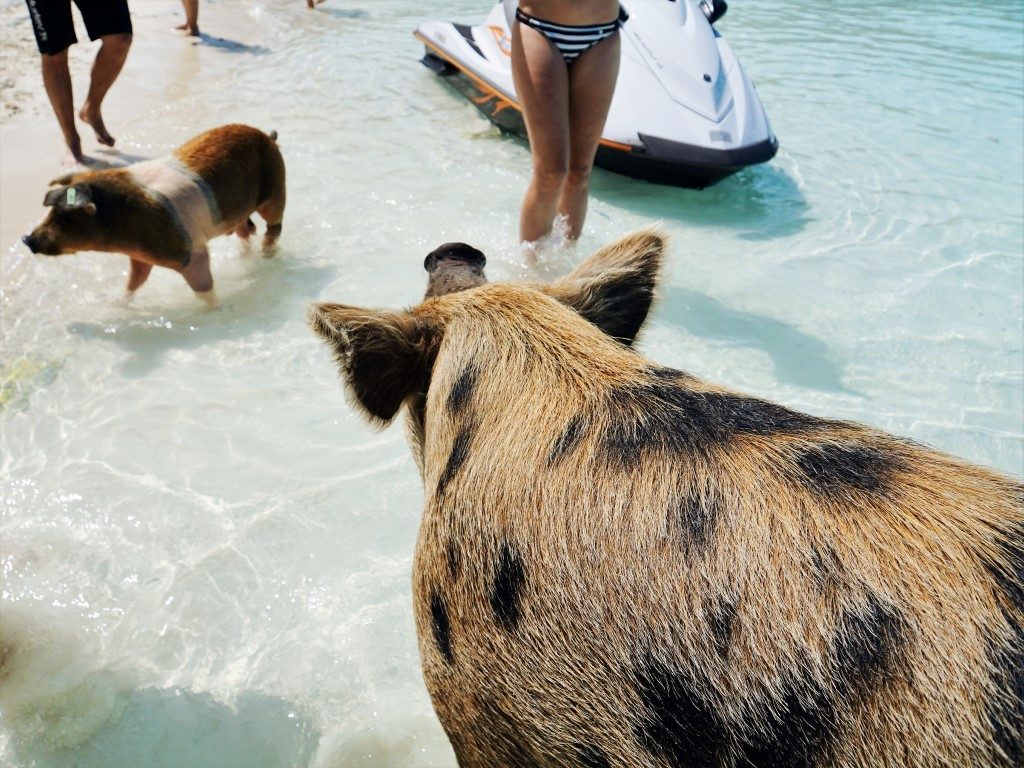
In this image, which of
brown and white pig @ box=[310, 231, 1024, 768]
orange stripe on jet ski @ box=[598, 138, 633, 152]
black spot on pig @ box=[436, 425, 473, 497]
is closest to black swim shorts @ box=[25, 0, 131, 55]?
orange stripe on jet ski @ box=[598, 138, 633, 152]

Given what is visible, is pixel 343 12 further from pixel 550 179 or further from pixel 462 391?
pixel 462 391

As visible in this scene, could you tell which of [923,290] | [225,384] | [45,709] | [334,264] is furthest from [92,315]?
[923,290]

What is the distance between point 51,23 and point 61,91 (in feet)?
1.49

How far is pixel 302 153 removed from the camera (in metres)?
6.53

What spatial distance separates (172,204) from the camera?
4.37m

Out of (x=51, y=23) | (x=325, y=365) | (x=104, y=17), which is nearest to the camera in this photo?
(x=325, y=365)

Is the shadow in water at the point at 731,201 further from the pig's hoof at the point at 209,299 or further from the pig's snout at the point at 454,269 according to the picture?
the pig's snout at the point at 454,269

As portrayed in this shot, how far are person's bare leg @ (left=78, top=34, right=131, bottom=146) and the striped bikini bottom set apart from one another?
3.85 meters

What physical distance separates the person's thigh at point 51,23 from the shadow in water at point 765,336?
15.4ft

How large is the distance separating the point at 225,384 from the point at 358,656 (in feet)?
6.12

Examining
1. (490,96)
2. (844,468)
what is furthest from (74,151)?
(844,468)

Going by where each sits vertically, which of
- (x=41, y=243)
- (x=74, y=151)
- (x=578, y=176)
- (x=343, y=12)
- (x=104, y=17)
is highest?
(x=104, y=17)

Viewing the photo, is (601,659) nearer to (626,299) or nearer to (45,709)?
(626,299)

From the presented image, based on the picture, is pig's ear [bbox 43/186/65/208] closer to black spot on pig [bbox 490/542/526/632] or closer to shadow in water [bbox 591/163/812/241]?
black spot on pig [bbox 490/542/526/632]
